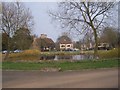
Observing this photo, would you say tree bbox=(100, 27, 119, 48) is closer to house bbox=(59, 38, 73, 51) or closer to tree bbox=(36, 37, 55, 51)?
tree bbox=(36, 37, 55, 51)

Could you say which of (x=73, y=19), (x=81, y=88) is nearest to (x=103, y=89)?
(x=81, y=88)

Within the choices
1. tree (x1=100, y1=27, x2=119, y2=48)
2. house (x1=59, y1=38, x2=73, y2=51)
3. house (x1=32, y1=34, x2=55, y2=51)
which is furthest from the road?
house (x1=59, y1=38, x2=73, y2=51)

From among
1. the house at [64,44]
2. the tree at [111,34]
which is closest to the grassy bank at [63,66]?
the tree at [111,34]

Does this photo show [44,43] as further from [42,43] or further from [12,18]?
[12,18]

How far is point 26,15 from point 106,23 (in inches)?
508

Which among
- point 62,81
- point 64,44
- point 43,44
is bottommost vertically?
point 62,81

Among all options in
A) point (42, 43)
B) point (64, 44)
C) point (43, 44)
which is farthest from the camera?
point (64, 44)

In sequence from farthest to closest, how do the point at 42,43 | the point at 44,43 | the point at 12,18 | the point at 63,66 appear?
the point at 44,43 < the point at 42,43 < the point at 12,18 < the point at 63,66

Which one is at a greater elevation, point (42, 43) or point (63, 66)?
point (42, 43)

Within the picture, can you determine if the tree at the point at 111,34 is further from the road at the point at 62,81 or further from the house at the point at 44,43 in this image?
the house at the point at 44,43

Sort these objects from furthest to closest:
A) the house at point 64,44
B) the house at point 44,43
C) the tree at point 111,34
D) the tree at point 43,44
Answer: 1. the house at point 64,44
2. the house at point 44,43
3. the tree at point 43,44
4. the tree at point 111,34

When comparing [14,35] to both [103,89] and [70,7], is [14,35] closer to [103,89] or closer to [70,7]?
[70,7]

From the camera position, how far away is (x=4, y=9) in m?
37.3

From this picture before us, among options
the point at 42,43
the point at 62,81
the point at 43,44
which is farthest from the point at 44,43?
the point at 62,81
